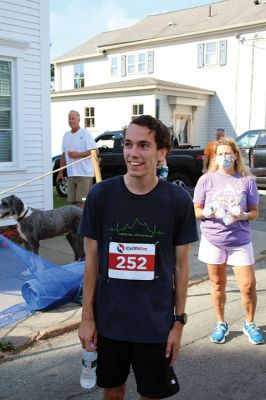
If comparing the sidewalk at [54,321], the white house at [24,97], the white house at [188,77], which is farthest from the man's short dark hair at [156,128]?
the white house at [188,77]

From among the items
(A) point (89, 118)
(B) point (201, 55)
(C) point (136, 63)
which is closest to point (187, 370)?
(A) point (89, 118)

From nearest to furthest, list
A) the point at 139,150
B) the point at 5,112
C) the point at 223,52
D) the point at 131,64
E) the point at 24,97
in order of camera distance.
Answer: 1. the point at 139,150
2. the point at 5,112
3. the point at 24,97
4. the point at 223,52
5. the point at 131,64

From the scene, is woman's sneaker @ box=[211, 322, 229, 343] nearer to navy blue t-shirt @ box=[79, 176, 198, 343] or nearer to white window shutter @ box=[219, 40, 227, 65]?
navy blue t-shirt @ box=[79, 176, 198, 343]

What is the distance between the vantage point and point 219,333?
4.29 m

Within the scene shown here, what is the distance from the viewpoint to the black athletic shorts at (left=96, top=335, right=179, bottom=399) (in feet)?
7.65

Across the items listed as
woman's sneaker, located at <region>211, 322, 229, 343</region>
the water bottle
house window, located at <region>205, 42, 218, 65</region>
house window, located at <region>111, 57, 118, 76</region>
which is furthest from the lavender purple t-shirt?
house window, located at <region>111, 57, 118, 76</region>

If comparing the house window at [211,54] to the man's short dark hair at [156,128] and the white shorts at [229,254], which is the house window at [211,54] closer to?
the white shorts at [229,254]

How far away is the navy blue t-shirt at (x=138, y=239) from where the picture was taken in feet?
7.50

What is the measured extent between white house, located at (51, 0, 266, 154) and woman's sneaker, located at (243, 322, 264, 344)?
62.5 ft

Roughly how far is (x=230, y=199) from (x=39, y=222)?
2.95m

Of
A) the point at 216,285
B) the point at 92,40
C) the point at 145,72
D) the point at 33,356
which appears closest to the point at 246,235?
the point at 216,285

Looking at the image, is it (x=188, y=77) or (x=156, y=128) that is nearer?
(x=156, y=128)

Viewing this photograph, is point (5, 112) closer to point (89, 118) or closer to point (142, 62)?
point (89, 118)

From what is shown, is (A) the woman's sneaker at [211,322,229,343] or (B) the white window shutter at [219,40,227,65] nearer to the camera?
(A) the woman's sneaker at [211,322,229,343]
